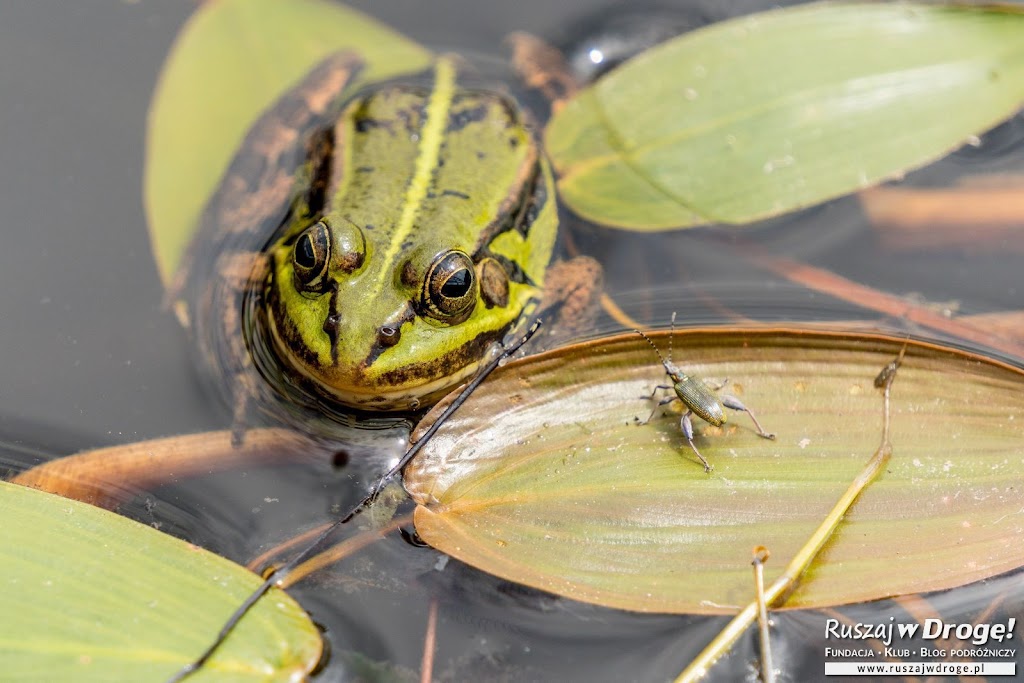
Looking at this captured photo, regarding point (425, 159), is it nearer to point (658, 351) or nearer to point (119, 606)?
point (658, 351)

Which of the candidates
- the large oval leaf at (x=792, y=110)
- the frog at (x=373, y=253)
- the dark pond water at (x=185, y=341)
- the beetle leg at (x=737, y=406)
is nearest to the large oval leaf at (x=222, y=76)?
the frog at (x=373, y=253)

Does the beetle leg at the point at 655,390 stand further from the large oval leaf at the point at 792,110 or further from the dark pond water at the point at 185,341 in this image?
the large oval leaf at the point at 792,110

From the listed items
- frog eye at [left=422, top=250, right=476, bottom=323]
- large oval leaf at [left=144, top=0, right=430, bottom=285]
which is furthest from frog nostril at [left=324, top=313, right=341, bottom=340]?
large oval leaf at [left=144, top=0, right=430, bottom=285]

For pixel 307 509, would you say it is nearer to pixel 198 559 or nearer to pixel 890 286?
pixel 198 559

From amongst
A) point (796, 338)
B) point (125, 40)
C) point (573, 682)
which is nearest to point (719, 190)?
point (796, 338)

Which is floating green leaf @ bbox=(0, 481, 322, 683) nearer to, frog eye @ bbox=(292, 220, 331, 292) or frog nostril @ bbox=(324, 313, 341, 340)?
frog nostril @ bbox=(324, 313, 341, 340)

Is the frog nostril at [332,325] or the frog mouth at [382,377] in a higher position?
the frog nostril at [332,325]
